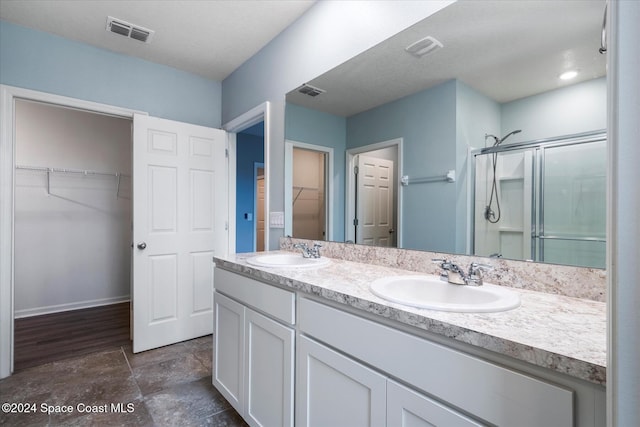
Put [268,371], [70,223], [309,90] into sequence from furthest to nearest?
1. [70,223]
2. [309,90]
3. [268,371]

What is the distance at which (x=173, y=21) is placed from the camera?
86.3 inches

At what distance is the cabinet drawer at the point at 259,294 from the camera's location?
50.6 inches

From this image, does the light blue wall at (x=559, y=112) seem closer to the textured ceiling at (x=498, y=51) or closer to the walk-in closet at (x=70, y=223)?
the textured ceiling at (x=498, y=51)

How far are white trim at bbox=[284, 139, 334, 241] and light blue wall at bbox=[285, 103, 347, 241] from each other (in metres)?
0.03

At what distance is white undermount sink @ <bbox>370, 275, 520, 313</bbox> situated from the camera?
2.92ft

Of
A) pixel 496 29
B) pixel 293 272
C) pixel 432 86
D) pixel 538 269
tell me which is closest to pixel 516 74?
pixel 496 29

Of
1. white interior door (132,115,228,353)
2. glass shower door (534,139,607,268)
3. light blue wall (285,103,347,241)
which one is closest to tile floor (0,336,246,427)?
white interior door (132,115,228,353)

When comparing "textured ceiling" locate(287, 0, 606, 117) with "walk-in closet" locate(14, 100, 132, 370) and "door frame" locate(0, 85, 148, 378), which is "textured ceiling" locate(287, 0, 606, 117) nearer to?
"door frame" locate(0, 85, 148, 378)

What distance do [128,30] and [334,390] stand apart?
8.96 ft

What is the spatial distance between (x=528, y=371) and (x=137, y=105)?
10.3ft

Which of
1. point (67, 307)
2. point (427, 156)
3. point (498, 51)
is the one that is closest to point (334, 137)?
point (427, 156)

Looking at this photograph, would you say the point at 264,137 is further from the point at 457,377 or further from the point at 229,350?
the point at 457,377

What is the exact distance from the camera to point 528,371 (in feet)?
2.12

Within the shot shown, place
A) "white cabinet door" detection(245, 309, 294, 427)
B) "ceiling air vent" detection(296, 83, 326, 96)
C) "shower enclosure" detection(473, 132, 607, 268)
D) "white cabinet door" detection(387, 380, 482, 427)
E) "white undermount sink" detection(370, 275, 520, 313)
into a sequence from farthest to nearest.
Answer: "ceiling air vent" detection(296, 83, 326, 96) < "white cabinet door" detection(245, 309, 294, 427) < "shower enclosure" detection(473, 132, 607, 268) < "white undermount sink" detection(370, 275, 520, 313) < "white cabinet door" detection(387, 380, 482, 427)
